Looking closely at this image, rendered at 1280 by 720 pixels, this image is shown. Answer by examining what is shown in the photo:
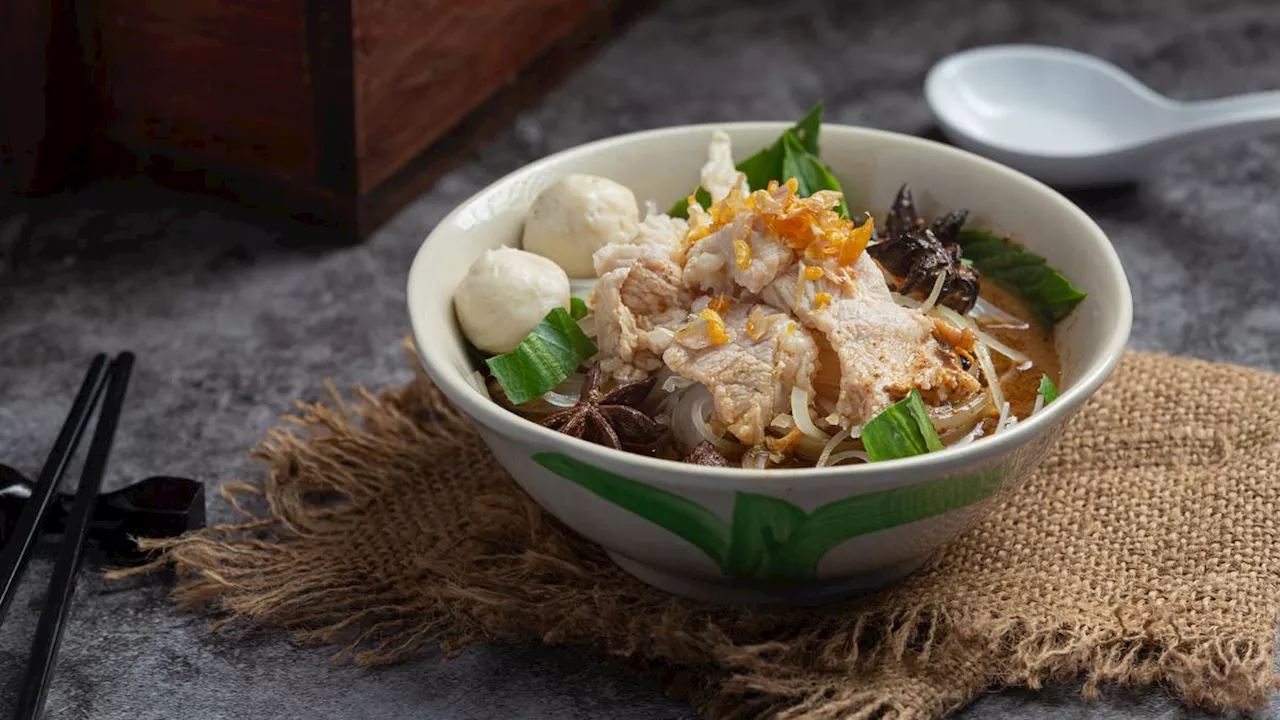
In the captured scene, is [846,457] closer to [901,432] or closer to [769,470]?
[901,432]

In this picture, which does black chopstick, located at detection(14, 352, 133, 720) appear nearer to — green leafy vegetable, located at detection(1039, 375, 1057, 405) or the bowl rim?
the bowl rim

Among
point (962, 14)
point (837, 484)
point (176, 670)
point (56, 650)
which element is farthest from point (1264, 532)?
point (962, 14)

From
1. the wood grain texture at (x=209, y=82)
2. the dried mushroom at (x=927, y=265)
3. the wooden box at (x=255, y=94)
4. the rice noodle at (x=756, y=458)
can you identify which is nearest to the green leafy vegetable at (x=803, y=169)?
the dried mushroom at (x=927, y=265)

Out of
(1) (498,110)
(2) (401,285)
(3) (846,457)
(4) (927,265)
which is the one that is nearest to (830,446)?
(3) (846,457)

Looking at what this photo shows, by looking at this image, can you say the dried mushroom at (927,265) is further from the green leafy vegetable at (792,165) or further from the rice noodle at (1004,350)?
the green leafy vegetable at (792,165)

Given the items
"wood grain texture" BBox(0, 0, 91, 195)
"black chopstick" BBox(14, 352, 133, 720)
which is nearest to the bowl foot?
"black chopstick" BBox(14, 352, 133, 720)

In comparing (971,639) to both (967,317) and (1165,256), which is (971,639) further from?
(1165,256)

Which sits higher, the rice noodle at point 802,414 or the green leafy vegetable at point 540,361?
the rice noodle at point 802,414
